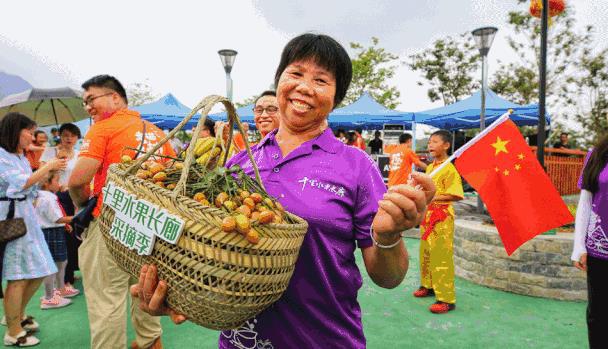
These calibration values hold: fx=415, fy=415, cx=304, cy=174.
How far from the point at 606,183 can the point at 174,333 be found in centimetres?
338

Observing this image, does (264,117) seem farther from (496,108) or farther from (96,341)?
(496,108)

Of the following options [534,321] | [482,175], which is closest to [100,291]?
[482,175]

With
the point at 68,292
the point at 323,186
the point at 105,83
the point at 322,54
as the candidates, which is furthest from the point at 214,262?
the point at 68,292

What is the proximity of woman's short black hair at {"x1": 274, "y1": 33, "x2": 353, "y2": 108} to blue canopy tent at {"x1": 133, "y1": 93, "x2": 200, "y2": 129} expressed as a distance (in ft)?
39.8

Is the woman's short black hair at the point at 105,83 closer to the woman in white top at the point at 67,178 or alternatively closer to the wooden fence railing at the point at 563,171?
the woman in white top at the point at 67,178

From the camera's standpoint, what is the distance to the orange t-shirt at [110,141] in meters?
2.62

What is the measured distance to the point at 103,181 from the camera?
8.83 ft

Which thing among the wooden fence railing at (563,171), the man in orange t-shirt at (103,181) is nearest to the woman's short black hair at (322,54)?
the man in orange t-shirt at (103,181)

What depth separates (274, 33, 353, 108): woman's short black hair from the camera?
4.70 feet

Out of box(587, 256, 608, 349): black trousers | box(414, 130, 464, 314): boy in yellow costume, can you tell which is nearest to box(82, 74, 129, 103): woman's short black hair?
box(414, 130, 464, 314): boy in yellow costume

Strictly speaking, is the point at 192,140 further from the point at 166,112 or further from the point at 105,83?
the point at 166,112

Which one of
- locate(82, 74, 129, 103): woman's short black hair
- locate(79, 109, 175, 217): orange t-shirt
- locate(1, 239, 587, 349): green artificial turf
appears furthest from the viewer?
locate(1, 239, 587, 349): green artificial turf

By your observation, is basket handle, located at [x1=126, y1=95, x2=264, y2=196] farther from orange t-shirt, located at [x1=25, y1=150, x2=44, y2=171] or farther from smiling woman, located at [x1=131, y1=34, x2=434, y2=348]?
orange t-shirt, located at [x1=25, y1=150, x2=44, y2=171]

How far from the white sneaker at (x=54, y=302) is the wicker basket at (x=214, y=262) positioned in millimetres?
3843
